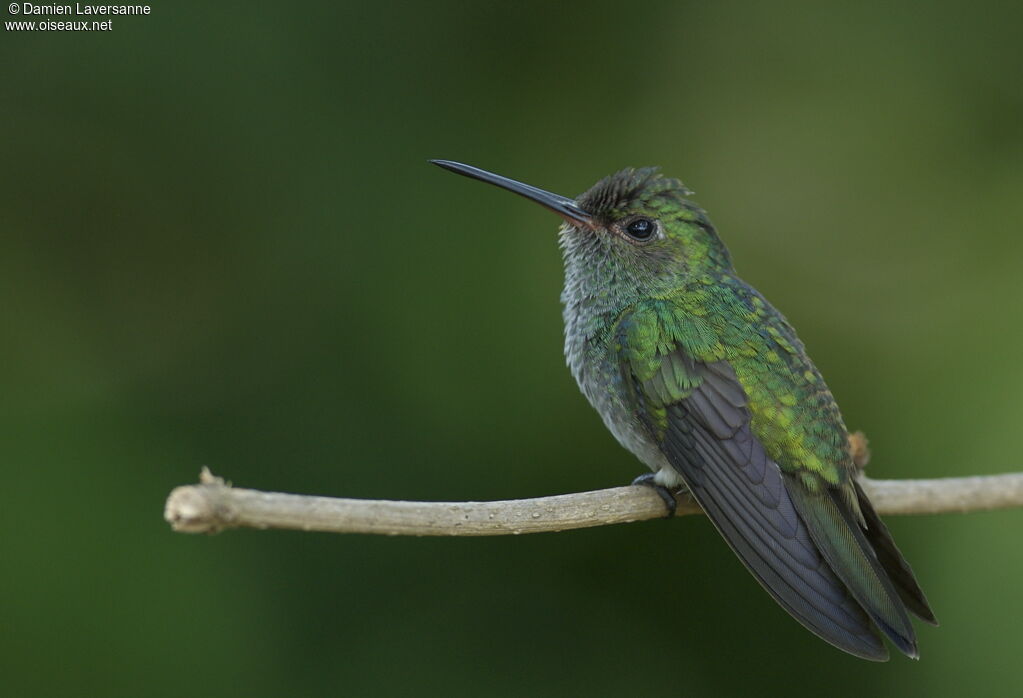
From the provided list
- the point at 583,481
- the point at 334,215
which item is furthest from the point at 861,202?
the point at 334,215

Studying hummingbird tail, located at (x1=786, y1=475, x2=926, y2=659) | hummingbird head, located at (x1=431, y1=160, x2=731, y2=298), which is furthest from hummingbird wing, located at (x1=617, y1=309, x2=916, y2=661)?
hummingbird head, located at (x1=431, y1=160, x2=731, y2=298)

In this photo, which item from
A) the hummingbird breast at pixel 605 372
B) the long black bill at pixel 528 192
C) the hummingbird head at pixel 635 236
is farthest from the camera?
the hummingbird head at pixel 635 236

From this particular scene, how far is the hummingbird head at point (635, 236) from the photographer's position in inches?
147

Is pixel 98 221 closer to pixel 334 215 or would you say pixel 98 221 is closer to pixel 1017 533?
pixel 334 215

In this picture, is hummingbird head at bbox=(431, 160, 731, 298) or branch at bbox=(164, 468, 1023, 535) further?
hummingbird head at bbox=(431, 160, 731, 298)

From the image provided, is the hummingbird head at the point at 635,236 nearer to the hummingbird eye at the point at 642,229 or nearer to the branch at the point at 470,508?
the hummingbird eye at the point at 642,229

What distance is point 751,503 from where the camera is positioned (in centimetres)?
310

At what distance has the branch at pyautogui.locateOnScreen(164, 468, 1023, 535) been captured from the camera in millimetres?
1918

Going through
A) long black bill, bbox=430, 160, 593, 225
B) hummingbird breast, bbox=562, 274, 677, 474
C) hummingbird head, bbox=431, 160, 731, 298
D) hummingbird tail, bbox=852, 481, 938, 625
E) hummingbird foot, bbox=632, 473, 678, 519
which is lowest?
hummingbird tail, bbox=852, 481, 938, 625

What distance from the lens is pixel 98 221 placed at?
5238mm

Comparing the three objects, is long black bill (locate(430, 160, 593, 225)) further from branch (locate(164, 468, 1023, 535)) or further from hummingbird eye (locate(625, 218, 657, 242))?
branch (locate(164, 468, 1023, 535))

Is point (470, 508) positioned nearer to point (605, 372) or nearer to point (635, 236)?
point (605, 372)

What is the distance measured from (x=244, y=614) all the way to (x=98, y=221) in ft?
7.39

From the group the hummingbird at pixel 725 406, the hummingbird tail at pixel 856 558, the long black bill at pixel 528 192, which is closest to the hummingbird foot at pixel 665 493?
the hummingbird at pixel 725 406
